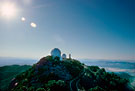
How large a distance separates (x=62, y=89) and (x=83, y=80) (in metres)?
14.9

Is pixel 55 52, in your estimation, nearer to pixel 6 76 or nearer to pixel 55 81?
pixel 55 81

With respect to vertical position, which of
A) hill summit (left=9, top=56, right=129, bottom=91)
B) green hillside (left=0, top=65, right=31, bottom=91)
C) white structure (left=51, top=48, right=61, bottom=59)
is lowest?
green hillside (left=0, top=65, right=31, bottom=91)

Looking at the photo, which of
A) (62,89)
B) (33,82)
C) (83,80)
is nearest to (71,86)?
(62,89)

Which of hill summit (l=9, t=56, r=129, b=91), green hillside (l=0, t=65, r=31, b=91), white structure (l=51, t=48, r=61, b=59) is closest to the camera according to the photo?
hill summit (l=9, t=56, r=129, b=91)

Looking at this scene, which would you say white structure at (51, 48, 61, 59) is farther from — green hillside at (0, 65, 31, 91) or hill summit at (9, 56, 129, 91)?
green hillside at (0, 65, 31, 91)

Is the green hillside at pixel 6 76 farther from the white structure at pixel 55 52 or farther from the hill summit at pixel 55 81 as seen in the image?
the white structure at pixel 55 52

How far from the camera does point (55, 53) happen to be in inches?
2133

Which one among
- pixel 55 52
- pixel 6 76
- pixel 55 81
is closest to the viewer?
pixel 55 81

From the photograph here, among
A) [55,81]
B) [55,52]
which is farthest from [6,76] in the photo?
[55,81]

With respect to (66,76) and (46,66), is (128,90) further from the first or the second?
(46,66)

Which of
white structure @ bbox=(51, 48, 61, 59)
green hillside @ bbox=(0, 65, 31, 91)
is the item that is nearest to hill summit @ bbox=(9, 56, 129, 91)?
white structure @ bbox=(51, 48, 61, 59)

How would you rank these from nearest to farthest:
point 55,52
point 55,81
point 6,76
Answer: point 55,81 < point 55,52 < point 6,76

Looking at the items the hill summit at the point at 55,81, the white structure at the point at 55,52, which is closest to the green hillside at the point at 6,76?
the hill summit at the point at 55,81

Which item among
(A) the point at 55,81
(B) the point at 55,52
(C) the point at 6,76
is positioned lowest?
(C) the point at 6,76
